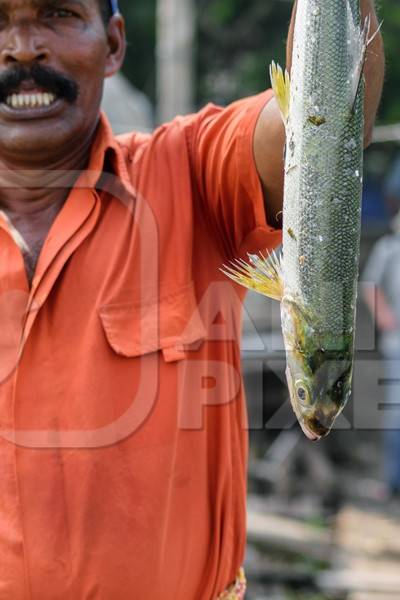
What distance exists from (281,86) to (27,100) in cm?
79

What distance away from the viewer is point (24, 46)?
2740 mm

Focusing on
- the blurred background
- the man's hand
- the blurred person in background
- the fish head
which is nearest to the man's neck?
the man's hand

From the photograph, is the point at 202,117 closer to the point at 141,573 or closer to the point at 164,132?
the point at 164,132

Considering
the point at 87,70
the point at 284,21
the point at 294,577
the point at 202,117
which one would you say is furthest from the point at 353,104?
the point at 284,21

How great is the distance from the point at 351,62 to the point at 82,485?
1184mm

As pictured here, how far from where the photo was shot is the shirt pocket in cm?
267

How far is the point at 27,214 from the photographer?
9.43ft

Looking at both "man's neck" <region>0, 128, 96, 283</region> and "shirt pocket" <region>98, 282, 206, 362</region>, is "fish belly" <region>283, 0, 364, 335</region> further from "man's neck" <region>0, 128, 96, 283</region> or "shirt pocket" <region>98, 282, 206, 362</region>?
"man's neck" <region>0, 128, 96, 283</region>

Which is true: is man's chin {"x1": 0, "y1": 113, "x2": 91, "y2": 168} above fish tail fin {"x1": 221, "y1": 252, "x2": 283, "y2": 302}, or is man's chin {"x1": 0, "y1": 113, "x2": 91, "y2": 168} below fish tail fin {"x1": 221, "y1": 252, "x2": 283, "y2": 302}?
above

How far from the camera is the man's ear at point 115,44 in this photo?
3025mm

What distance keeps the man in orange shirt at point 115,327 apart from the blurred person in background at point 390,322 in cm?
476

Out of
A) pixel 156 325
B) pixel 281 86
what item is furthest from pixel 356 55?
pixel 156 325

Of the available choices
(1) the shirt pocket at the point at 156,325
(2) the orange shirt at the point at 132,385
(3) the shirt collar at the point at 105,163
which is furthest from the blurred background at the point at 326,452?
(3) the shirt collar at the point at 105,163

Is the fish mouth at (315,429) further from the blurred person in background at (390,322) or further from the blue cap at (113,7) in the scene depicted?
the blurred person in background at (390,322)
